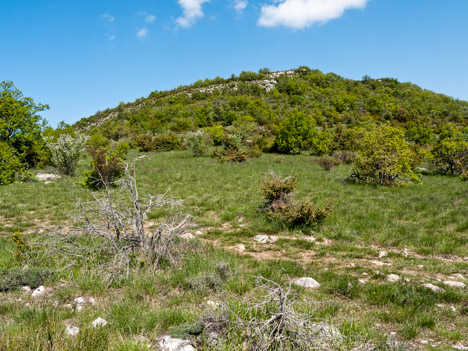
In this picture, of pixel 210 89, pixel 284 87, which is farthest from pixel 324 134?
pixel 210 89

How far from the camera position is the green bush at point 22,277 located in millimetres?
4207

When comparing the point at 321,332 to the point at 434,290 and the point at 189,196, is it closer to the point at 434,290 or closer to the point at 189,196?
the point at 434,290

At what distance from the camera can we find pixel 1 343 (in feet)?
8.14

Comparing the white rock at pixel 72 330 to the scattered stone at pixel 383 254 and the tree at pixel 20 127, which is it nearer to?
the scattered stone at pixel 383 254

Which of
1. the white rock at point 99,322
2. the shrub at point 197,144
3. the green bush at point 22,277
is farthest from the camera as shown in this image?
the shrub at point 197,144

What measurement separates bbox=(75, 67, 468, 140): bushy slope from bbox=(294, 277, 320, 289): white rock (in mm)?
41908

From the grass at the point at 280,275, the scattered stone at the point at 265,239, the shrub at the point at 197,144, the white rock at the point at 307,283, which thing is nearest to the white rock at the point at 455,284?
the grass at the point at 280,275

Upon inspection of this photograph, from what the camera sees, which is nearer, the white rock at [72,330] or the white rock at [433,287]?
the white rock at [72,330]

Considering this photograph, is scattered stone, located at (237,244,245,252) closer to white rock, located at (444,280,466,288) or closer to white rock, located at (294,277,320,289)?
white rock, located at (294,277,320,289)

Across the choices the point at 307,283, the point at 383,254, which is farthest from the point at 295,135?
the point at 307,283

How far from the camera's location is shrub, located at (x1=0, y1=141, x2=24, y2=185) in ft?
49.7

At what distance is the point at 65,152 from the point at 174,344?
17086 mm

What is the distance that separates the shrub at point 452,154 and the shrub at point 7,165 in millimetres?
25986

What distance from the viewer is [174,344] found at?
9.74ft
